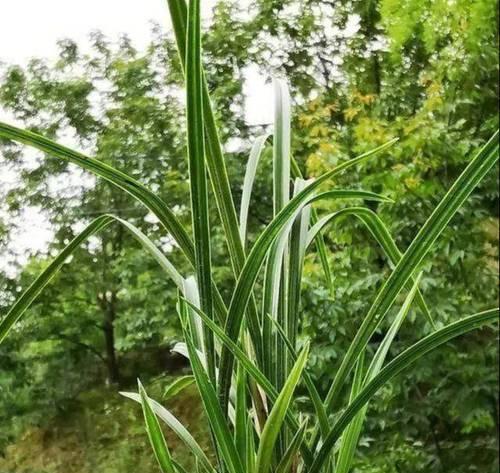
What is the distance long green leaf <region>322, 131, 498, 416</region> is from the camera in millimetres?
631

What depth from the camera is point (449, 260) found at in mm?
1099

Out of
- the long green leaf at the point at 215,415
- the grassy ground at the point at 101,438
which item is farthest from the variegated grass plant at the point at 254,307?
the grassy ground at the point at 101,438

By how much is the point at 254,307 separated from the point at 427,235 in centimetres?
21

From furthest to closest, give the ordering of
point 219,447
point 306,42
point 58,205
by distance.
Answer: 1. point 306,42
2. point 58,205
3. point 219,447

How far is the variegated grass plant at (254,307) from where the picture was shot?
2.13 feet

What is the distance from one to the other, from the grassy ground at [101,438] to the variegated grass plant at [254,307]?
26 centimetres

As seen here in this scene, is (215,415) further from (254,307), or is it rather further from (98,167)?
(98,167)

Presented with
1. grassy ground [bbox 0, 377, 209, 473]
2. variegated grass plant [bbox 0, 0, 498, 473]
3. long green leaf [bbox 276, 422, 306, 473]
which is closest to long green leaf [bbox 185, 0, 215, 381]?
variegated grass plant [bbox 0, 0, 498, 473]

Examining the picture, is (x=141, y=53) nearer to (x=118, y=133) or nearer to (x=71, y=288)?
(x=118, y=133)

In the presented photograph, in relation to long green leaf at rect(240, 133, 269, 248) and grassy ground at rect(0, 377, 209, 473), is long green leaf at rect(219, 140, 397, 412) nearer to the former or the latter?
long green leaf at rect(240, 133, 269, 248)

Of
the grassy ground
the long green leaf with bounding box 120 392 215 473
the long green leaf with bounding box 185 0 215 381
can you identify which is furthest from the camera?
the grassy ground

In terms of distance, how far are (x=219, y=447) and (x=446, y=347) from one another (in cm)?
54

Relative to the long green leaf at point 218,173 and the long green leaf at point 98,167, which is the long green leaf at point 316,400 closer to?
the long green leaf at point 218,173

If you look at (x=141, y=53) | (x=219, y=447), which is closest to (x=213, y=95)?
(x=141, y=53)
